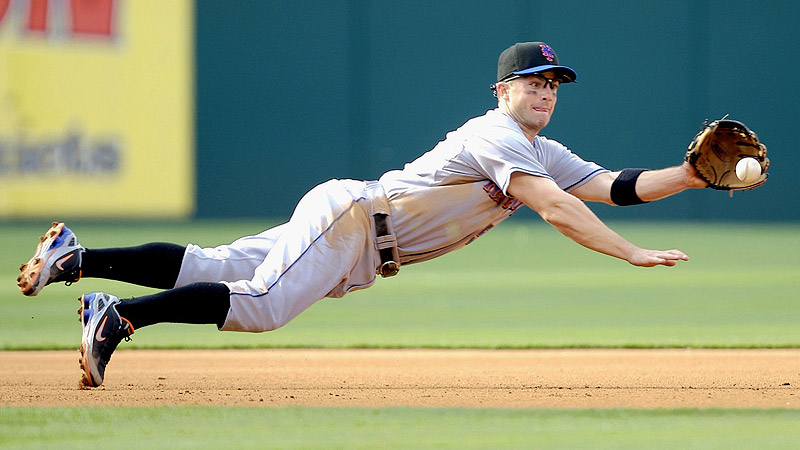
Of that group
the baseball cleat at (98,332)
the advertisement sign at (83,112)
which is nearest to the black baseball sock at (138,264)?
the baseball cleat at (98,332)

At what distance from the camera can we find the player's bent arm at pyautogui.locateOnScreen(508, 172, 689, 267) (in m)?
3.73

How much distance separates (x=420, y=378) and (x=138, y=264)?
1195mm

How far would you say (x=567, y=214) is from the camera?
12.4 feet

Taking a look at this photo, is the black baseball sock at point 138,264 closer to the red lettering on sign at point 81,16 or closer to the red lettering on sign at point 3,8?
the red lettering on sign at point 81,16

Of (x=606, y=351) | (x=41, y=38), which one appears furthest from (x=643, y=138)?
(x=606, y=351)

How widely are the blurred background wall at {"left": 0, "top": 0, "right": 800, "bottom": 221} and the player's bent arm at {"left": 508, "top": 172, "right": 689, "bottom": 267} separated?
9678 millimetres

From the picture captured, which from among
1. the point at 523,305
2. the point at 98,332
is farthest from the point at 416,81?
the point at 98,332

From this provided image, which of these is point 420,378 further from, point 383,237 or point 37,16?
point 37,16

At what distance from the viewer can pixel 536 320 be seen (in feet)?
21.4

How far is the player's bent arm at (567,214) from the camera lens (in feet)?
12.2

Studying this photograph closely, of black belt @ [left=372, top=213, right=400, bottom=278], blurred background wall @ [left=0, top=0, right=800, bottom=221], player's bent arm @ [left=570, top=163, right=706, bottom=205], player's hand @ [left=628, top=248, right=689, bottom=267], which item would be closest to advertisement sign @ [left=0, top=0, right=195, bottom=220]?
blurred background wall @ [left=0, top=0, right=800, bottom=221]

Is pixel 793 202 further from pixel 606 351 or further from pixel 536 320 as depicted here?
pixel 606 351

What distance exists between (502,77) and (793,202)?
35.9ft

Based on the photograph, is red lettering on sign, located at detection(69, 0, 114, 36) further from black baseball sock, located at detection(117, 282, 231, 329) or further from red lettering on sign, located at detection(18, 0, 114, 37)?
black baseball sock, located at detection(117, 282, 231, 329)
